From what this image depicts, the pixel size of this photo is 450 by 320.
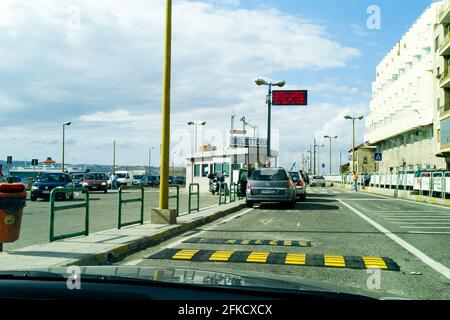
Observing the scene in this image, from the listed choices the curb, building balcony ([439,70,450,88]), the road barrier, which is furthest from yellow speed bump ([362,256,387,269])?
building balcony ([439,70,450,88])

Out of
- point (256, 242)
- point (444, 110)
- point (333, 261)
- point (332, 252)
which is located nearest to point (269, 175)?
point (256, 242)

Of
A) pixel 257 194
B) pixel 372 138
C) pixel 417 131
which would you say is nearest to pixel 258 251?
pixel 257 194

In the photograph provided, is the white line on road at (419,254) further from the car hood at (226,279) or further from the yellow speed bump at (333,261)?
the car hood at (226,279)

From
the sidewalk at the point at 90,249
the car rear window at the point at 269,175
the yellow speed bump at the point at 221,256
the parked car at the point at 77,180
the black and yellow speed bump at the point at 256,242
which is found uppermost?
the car rear window at the point at 269,175

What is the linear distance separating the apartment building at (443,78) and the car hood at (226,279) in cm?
4203

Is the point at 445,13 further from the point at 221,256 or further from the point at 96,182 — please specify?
the point at 221,256

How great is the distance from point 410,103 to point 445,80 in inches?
567

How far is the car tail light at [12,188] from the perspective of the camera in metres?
7.66

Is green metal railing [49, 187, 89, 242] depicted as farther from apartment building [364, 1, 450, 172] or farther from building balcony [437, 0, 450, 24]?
apartment building [364, 1, 450, 172]

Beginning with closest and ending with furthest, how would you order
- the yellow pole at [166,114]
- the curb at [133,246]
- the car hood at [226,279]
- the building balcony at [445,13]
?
the car hood at [226,279], the curb at [133,246], the yellow pole at [166,114], the building balcony at [445,13]

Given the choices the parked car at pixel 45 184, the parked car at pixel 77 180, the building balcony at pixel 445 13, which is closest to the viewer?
the parked car at pixel 45 184

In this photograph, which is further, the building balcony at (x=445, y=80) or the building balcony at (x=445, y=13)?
the building balcony at (x=445, y=80)

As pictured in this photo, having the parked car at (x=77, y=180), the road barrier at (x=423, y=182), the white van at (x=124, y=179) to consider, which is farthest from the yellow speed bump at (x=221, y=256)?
the white van at (x=124, y=179)
